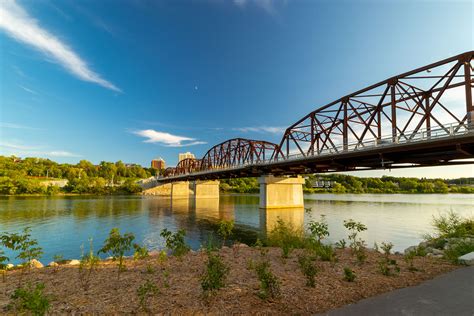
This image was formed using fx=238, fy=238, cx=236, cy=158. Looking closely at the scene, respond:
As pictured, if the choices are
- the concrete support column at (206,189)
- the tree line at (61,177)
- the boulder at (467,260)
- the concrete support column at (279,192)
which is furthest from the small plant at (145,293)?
the tree line at (61,177)

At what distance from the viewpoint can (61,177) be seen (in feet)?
463

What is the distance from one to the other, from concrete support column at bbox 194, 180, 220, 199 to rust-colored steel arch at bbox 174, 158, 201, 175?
605 inches

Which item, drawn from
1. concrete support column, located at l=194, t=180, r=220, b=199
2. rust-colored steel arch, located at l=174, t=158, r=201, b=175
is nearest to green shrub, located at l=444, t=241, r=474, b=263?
concrete support column, located at l=194, t=180, r=220, b=199

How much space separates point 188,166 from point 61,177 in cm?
8071

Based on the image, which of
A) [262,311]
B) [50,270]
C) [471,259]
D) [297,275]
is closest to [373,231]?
[471,259]

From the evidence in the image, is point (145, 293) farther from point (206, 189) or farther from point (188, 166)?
point (188, 166)

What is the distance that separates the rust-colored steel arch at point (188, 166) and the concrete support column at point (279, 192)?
6453 cm

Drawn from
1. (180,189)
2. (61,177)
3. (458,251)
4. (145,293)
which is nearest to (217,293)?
(145,293)

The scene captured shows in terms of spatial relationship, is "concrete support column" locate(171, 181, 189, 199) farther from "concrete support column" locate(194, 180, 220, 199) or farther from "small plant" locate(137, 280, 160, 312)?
"small plant" locate(137, 280, 160, 312)

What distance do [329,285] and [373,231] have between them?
25.2 meters

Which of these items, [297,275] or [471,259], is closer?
[297,275]

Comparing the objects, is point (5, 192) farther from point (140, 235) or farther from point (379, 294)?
point (379, 294)

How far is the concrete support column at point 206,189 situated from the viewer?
99062 millimetres

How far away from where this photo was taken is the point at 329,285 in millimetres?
6562
